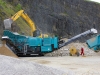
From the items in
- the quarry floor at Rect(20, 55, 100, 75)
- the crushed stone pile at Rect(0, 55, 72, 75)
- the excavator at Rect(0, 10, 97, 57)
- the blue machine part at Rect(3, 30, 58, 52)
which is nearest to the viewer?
the crushed stone pile at Rect(0, 55, 72, 75)

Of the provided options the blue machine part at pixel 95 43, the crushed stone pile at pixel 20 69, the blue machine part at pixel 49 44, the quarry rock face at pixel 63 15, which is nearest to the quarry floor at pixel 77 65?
the crushed stone pile at pixel 20 69

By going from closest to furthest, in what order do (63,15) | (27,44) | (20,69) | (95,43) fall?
(20,69) < (95,43) < (27,44) < (63,15)

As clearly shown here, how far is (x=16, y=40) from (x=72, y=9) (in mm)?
43353

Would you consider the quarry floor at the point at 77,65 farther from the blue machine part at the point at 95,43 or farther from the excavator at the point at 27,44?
the excavator at the point at 27,44

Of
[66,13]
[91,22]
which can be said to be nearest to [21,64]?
[66,13]

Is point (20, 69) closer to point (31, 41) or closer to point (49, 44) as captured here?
point (31, 41)

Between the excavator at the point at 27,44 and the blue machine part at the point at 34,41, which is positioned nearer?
the excavator at the point at 27,44

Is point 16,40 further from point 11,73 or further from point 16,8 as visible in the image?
point 16,8

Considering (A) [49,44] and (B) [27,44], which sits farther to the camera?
(A) [49,44]

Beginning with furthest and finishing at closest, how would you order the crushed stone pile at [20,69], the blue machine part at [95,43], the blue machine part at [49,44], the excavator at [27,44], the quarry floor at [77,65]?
the blue machine part at [49,44] < the excavator at [27,44] < the blue machine part at [95,43] < the quarry floor at [77,65] < the crushed stone pile at [20,69]

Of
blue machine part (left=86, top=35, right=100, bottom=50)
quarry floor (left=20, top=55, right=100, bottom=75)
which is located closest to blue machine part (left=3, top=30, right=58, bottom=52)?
blue machine part (left=86, top=35, right=100, bottom=50)

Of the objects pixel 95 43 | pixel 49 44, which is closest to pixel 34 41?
pixel 49 44

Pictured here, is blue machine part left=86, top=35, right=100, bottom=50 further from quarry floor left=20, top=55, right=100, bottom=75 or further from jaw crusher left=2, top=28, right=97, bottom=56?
quarry floor left=20, top=55, right=100, bottom=75

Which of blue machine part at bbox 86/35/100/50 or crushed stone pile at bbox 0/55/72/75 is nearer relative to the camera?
crushed stone pile at bbox 0/55/72/75
